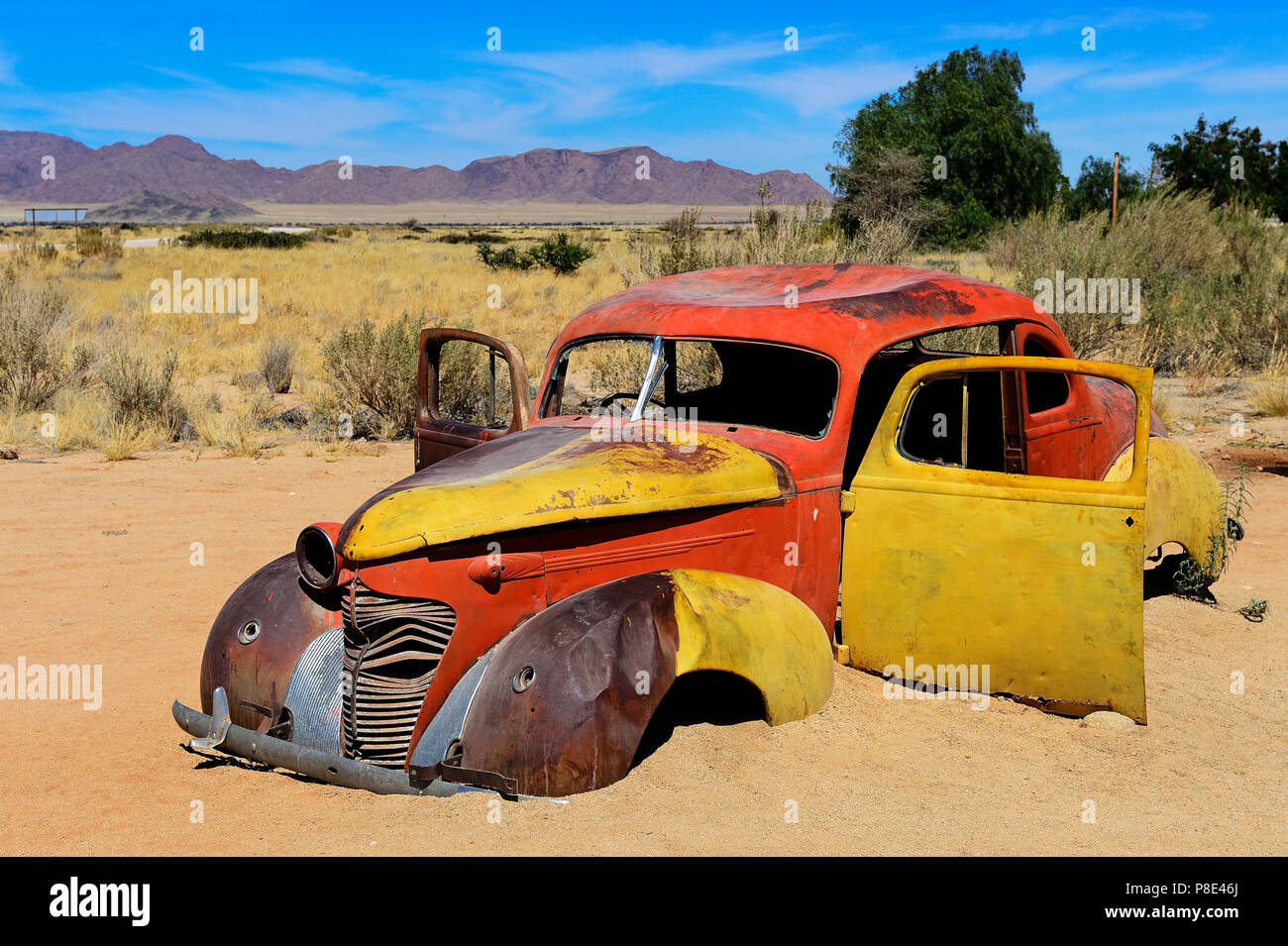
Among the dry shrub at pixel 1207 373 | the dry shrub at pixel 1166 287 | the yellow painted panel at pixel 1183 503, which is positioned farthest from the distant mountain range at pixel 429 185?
A: the yellow painted panel at pixel 1183 503

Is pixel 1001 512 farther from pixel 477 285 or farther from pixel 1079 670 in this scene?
pixel 477 285

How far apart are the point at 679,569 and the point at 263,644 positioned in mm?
1662

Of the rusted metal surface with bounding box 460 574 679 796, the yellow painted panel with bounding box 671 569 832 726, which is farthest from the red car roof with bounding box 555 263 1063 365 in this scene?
the rusted metal surface with bounding box 460 574 679 796

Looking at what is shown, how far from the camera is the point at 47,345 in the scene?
1388 cm

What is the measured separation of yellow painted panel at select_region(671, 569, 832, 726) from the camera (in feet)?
12.7

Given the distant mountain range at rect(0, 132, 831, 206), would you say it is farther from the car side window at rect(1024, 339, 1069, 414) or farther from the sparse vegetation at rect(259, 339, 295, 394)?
A: the car side window at rect(1024, 339, 1069, 414)


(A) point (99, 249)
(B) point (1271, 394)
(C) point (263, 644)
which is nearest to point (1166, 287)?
(B) point (1271, 394)

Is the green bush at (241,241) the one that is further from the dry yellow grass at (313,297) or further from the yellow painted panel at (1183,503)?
the yellow painted panel at (1183,503)

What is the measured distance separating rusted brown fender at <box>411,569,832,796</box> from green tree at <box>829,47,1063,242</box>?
96.9 feet

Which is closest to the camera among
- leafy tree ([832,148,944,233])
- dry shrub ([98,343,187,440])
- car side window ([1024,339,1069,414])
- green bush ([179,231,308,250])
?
car side window ([1024,339,1069,414])

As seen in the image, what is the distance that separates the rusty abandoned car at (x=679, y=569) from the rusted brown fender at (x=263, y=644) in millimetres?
11

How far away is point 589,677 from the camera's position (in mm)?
3662

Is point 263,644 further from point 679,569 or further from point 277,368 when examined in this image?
point 277,368

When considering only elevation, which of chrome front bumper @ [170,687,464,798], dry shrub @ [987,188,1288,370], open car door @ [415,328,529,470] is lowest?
chrome front bumper @ [170,687,464,798]
